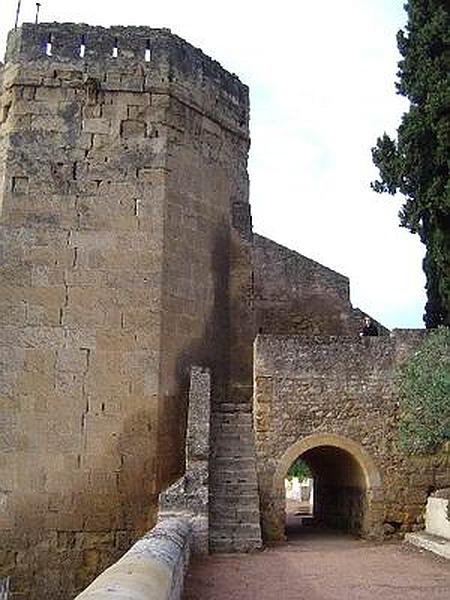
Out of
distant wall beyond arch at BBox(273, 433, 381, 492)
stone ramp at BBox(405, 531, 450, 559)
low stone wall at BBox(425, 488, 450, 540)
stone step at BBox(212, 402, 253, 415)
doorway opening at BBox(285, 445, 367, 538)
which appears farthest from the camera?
stone step at BBox(212, 402, 253, 415)

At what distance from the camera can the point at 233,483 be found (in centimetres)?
1334

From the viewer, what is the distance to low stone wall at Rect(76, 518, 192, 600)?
4656mm

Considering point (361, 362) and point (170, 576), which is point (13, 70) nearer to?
point (361, 362)

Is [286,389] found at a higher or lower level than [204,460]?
higher

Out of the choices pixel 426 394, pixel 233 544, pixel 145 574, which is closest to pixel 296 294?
pixel 426 394

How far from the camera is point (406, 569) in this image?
1026 cm

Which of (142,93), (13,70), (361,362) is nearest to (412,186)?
(361,362)

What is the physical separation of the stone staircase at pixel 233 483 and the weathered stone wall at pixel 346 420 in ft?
1.44

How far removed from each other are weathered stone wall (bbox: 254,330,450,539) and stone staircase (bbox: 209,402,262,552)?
0.44 meters

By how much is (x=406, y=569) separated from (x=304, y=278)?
10294 millimetres

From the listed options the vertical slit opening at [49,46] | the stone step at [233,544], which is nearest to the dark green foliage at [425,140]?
the stone step at [233,544]

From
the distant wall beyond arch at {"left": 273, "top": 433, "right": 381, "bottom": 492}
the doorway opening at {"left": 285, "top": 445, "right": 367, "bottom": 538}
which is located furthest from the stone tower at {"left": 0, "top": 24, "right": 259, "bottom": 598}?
the doorway opening at {"left": 285, "top": 445, "right": 367, "bottom": 538}

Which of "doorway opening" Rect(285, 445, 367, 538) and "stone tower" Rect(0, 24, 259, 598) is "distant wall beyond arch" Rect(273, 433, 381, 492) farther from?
"stone tower" Rect(0, 24, 259, 598)

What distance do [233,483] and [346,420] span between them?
8.59 ft
